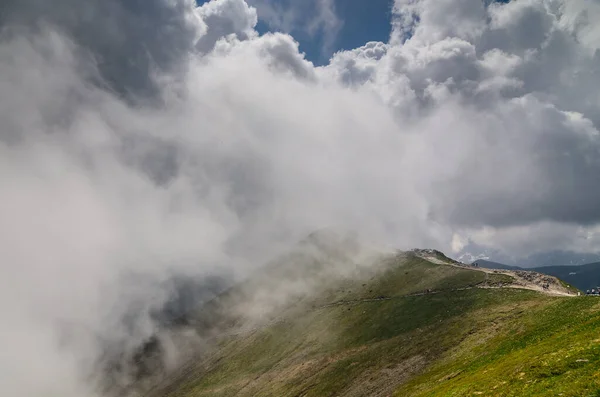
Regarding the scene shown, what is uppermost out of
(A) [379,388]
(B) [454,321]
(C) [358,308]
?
(C) [358,308]

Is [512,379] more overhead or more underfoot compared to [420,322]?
more underfoot

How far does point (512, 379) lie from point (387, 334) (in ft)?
342

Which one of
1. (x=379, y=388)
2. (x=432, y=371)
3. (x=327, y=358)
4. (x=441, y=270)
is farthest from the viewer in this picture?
(x=441, y=270)

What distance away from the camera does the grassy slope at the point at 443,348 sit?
137ft

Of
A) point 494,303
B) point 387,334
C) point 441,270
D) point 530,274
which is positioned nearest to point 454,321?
point 494,303

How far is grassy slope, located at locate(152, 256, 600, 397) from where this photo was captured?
41906 mm

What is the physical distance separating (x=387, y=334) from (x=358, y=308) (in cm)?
5422

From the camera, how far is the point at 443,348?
102 m

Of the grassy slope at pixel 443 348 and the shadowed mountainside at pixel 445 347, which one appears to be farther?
the shadowed mountainside at pixel 445 347

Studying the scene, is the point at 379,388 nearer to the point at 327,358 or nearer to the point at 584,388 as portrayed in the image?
the point at 327,358

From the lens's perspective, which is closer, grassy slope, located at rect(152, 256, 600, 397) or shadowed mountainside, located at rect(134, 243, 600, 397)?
grassy slope, located at rect(152, 256, 600, 397)

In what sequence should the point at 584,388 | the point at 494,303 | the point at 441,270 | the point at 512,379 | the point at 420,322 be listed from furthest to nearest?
1. the point at 441,270
2. the point at 420,322
3. the point at 494,303
4. the point at 512,379
5. the point at 584,388

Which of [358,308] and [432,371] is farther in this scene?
[358,308]

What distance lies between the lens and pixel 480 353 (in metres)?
81.3
